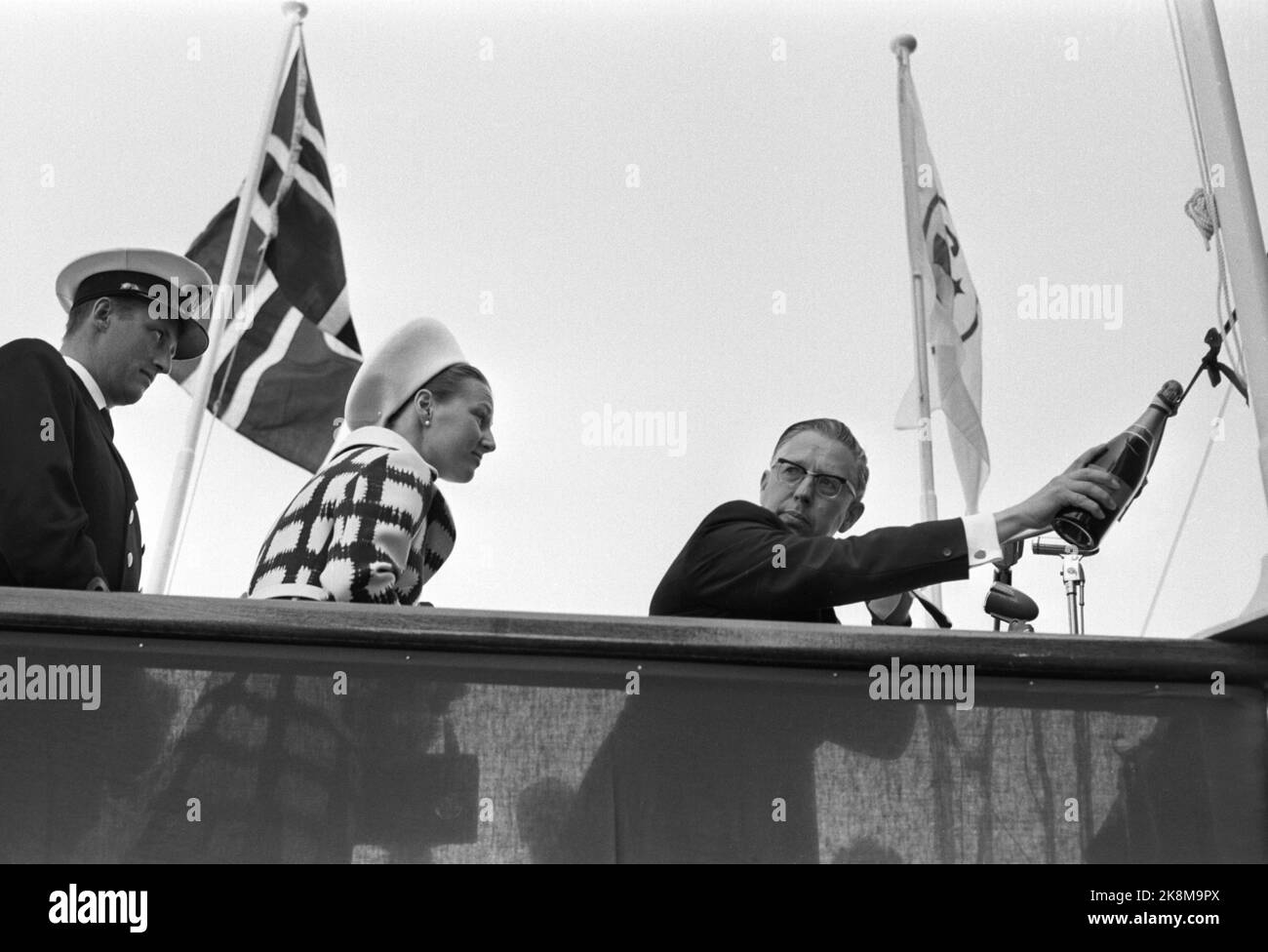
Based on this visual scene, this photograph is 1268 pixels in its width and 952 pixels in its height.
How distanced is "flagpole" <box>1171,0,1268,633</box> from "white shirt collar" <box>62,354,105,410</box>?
2.66m

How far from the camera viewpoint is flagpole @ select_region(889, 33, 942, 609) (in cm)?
939

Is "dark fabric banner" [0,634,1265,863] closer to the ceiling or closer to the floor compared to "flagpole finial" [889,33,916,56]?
closer to the floor

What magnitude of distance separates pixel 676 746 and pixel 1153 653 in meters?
0.90

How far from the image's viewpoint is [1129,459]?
161 inches

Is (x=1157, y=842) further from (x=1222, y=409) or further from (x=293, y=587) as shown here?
(x=1222, y=409)

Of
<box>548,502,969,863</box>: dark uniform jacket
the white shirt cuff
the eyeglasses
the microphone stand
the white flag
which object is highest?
the white flag

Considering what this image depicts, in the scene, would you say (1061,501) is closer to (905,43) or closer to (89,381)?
(89,381)

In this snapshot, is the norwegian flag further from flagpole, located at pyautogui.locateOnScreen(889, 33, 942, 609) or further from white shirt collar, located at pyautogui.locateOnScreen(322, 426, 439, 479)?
white shirt collar, located at pyautogui.locateOnScreen(322, 426, 439, 479)

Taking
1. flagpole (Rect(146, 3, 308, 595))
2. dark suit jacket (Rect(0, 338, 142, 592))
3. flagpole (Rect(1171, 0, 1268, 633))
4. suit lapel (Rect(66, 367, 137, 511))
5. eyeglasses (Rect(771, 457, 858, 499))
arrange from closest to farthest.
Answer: dark suit jacket (Rect(0, 338, 142, 592))
flagpole (Rect(1171, 0, 1268, 633))
suit lapel (Rect(66, 367, 137, 511))
eyeglasses (Rect(771, 457, 858, 499))
flagpole (Rect(146, 3, 308, 595))

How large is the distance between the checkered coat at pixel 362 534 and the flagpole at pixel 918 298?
17.2ft

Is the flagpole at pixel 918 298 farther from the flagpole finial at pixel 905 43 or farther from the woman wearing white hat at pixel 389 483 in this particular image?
the woman wearing white hat at pixel 389 483

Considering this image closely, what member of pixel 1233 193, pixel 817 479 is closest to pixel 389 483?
pixel 817 479

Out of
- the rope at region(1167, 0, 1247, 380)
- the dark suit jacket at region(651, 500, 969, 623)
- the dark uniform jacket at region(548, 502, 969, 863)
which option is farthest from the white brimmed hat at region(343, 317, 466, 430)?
the rope at region(1167, 0, 1247, 380)
